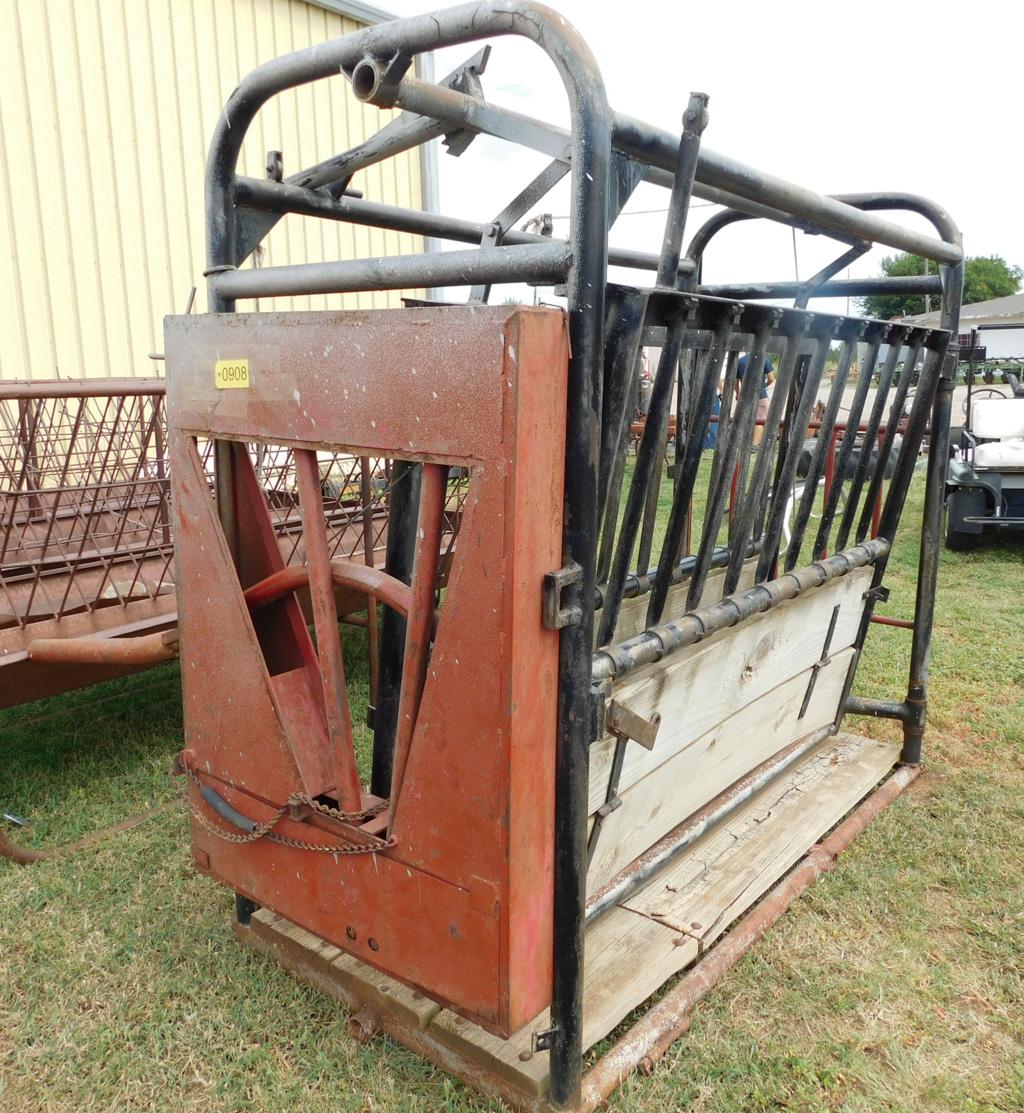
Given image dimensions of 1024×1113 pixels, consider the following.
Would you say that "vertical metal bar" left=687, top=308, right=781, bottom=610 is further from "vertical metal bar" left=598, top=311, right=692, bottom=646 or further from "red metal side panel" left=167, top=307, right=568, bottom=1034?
"red metal side panel" left=167, top=307, right=568, bottom=1034

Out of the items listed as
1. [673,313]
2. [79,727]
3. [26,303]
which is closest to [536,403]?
[673,313]

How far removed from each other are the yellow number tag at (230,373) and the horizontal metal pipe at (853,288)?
150cm

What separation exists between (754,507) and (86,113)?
5431 mm

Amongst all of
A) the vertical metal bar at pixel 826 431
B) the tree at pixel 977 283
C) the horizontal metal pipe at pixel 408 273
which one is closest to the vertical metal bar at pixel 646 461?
the horizontal metal pipe at pixel 408 273

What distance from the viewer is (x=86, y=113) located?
5.66m

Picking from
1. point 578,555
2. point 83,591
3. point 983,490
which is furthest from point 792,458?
point 983,490

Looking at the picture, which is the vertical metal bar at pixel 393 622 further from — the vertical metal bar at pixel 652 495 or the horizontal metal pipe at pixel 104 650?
the horizontal metal pipe at pixel 104 650

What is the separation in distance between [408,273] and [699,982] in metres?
1.55

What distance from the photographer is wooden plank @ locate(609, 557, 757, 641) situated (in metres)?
2.20

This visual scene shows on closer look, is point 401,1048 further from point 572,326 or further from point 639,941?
point 572,326

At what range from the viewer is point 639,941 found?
207 cm

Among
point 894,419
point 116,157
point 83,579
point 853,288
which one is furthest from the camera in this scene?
point 116,157

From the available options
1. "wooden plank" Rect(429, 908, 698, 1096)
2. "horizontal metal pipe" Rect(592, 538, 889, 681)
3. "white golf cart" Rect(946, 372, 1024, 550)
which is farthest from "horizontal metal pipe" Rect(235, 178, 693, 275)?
"white golf cart" Rect(946, 372, 1024, 550)

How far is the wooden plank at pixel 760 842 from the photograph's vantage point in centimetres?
219
